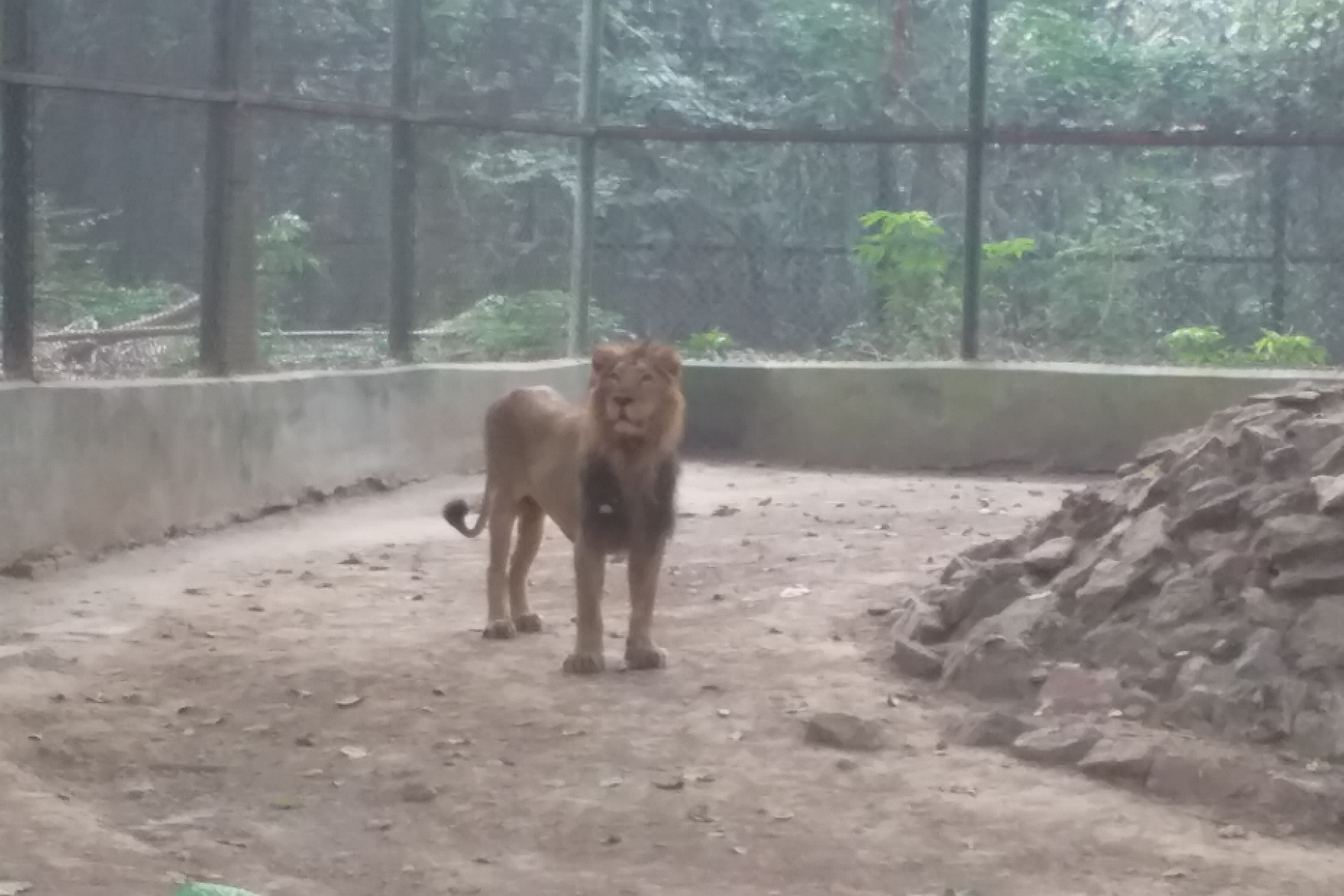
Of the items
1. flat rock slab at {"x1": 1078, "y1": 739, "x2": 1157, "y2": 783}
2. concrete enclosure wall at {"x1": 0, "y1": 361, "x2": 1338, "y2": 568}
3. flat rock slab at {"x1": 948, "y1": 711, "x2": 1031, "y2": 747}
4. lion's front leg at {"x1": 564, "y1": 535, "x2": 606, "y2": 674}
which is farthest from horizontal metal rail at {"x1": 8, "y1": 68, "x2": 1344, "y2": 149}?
flat rock slab at {"x1": 1078, "y1": 739, "x2": 1157, "y2": 783}

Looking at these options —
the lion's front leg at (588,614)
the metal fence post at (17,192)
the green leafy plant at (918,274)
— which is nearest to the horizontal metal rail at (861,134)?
the green leafy plant at (918,274)

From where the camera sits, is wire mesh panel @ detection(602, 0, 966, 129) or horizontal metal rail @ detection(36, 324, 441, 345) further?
wire mesh panel @ detection(602, 0, 966, 129)

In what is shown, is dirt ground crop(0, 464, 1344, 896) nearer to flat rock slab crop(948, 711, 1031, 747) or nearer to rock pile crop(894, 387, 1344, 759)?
flat rock slab crop(948, 711, 1031, 747)

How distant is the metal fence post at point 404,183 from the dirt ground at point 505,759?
Result: 121 inches

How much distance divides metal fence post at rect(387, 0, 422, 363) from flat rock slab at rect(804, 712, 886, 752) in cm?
607

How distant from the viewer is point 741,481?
10.7 metres

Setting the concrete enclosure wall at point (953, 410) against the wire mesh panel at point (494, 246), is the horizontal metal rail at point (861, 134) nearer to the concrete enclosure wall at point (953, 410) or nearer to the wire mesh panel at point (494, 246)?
the wire mesh panel at point (494, 246)

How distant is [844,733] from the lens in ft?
16.0

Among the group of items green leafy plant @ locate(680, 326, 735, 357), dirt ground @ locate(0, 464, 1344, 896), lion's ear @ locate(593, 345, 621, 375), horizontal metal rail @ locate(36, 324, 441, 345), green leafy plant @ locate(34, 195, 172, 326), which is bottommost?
dirt ground @ locate(0, 464, 1344, 896)

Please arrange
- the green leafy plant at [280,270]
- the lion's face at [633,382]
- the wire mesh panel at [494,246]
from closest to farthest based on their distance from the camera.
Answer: the lion's face at [633,382], the green leafy plant at [280,270], the wire mesh panel at [494,246]

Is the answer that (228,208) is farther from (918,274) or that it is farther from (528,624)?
(918,274)

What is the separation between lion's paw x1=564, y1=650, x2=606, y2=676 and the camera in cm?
571

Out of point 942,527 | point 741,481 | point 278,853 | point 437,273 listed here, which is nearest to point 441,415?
point 437,273

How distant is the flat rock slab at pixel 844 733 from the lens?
16.0 feet
